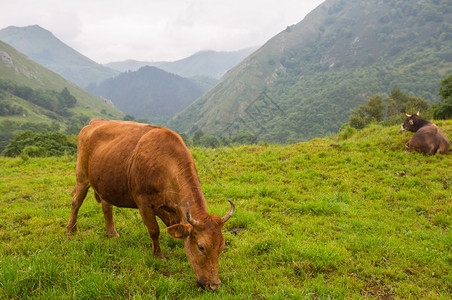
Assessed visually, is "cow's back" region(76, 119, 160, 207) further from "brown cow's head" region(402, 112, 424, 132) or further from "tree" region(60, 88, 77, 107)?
"tree" region(60, 88, 77, 107)

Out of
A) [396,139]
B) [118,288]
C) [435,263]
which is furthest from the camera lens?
[396,139]

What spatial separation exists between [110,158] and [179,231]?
2175 mm

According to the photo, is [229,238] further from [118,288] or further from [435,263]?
[435,263]

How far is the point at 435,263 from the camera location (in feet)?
15.4

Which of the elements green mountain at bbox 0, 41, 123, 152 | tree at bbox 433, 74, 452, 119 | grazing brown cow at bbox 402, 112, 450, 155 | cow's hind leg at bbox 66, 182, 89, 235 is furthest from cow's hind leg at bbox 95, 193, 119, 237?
green mountain at bbox 0, 41, 123, 152

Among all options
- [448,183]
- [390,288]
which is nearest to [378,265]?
[390,288]

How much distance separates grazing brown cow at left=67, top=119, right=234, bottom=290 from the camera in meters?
3.75

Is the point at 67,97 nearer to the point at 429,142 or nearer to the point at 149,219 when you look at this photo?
the point at 149,219

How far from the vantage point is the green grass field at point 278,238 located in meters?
3.73

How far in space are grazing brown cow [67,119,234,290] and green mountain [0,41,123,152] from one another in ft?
319

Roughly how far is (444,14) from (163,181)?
244m

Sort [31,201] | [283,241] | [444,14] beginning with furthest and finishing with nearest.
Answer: [444,14] < [31,201] < [283,241]

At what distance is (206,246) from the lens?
3.70m

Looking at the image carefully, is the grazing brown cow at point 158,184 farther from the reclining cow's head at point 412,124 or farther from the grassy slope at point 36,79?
the grassy slope at point 36,79
